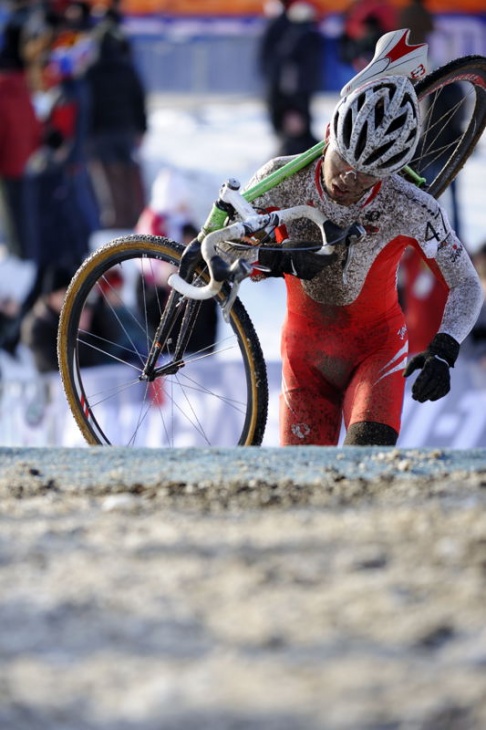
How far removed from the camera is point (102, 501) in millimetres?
3814

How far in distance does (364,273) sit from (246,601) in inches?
89.6

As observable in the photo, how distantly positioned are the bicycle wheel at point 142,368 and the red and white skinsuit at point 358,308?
0.94ft

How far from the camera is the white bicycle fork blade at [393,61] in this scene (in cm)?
472

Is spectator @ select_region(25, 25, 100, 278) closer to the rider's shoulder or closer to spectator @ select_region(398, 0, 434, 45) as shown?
spectator @ select_region(398, 0, 434, 45)

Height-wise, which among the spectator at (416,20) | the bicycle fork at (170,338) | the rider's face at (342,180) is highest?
the spectator at (416,20)

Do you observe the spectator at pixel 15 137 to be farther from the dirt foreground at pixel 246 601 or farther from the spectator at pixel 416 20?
the dirt foreground at pixel 246 601

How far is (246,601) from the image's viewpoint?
2.92 meters

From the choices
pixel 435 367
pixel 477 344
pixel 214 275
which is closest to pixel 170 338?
pixel 214 275

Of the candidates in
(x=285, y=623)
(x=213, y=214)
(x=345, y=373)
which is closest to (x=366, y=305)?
(x=345, y=373)

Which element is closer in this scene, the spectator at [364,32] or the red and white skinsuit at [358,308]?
the red and white skinsuit at [358,308]

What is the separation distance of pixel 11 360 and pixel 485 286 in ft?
11.4

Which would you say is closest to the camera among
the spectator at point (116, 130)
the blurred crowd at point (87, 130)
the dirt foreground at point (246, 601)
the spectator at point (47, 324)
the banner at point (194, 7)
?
the dirt foreground at point (246, 601)

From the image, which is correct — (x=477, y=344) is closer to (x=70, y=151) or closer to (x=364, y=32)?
(x=364, y=32)

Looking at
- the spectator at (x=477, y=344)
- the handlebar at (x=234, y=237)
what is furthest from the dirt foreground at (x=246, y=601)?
the spectator at (x=477, y=344)
